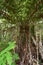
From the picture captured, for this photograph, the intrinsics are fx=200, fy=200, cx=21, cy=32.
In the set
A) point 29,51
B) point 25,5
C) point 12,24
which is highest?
point 25,5

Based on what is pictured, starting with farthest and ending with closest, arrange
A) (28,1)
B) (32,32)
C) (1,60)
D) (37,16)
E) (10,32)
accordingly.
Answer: (32,32), (10,32), (37,16), (28,1), (1,60)

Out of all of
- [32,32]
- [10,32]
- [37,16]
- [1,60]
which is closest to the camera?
[1,60]

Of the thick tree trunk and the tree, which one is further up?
the tree

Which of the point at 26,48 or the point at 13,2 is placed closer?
the point at 13,2

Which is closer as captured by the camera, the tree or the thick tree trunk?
the tree

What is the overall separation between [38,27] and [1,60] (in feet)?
3.86

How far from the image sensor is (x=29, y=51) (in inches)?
95.7

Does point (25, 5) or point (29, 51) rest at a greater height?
point (25, 5)

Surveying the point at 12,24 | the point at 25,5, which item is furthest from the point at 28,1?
the point at 12,24

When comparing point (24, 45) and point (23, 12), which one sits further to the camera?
point (24, 45)

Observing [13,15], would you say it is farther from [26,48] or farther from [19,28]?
[26,48]

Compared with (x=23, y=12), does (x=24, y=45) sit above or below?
below

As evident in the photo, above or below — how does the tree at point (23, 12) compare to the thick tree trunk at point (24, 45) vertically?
above

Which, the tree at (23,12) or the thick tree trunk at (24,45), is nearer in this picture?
the tree at (23,12)
